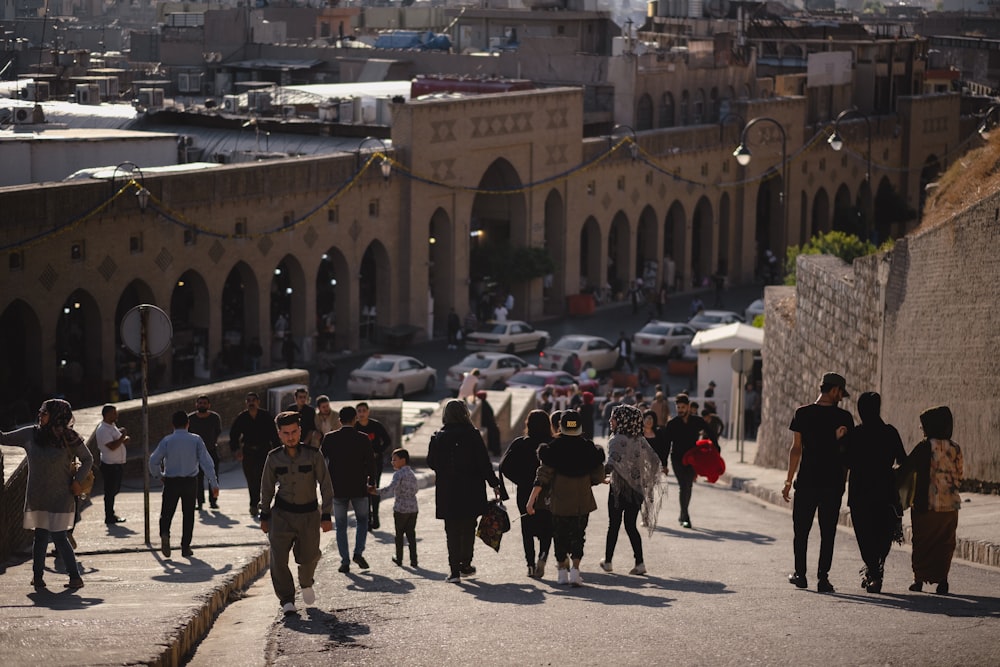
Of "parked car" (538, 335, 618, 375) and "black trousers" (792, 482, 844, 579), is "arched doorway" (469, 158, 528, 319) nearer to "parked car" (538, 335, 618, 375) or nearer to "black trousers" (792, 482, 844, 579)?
"parked car" (538, 335, 618, 375)

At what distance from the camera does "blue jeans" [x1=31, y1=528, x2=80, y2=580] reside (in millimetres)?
12047

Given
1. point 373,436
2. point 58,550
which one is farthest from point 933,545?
point 58,550

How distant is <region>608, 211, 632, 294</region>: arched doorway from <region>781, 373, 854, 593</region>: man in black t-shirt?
44.0 metres

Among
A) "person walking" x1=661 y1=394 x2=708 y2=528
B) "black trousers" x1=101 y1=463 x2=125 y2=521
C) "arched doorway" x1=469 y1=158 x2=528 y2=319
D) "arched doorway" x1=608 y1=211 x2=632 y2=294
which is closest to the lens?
"black trousers" x1=101 y1=463 x2=125 y2=521

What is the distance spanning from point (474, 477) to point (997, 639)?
428 centimetres

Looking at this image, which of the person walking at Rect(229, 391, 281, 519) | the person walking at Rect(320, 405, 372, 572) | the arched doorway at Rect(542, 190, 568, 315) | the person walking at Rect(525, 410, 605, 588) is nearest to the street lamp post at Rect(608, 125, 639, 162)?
the arched doorway at Rect(542, 190, 568, 315)

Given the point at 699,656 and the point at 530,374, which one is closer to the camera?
the point at 699,656

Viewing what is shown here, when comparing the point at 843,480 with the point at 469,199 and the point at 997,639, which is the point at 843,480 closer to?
the point at 997,639

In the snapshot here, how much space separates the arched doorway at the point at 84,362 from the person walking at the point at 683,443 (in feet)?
71.3

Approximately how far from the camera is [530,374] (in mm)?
39031

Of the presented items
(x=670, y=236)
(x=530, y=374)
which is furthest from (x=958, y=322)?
(x=670, y=236)

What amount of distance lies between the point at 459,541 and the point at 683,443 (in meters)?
4.93

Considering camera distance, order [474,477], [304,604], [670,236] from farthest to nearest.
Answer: [670,236] → [474,477] → [304,604]

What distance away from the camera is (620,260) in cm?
5694
